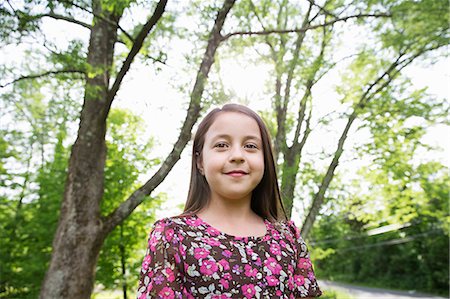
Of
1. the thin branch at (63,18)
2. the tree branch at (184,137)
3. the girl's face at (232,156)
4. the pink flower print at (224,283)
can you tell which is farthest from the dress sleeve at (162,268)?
the tree branch at (184,137)

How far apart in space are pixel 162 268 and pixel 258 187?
21.0 inches

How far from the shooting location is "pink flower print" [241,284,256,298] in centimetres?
128

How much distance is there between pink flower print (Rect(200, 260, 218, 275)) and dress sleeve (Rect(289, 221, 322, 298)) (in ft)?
1.07

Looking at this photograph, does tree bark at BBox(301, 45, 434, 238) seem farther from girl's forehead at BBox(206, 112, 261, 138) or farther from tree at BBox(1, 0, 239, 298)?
girl's forehead at BBox(206, 112, 261, 138)

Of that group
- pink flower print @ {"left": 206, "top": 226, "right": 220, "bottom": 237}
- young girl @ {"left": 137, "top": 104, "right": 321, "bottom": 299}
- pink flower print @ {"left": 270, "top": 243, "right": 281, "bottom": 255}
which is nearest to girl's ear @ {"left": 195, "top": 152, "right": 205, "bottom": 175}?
young girl @ {"left": 137, "top": 104, "right": 321, "bottom": 299}

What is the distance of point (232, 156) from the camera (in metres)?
1.39

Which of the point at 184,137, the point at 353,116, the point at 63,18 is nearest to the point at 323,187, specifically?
the point at 353,116

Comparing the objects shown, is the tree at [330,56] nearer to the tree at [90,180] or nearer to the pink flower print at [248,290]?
the tree at [90,180]

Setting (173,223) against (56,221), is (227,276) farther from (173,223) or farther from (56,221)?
(56,221)

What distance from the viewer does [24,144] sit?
452 inches

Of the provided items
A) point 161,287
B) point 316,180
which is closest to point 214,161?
point 161,287

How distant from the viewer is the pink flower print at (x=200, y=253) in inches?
50.9

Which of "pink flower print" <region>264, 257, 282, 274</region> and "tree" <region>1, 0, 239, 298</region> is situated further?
"tree" <region>1, 0, 239, 298</region>

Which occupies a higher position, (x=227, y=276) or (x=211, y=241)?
(x=211, y=241)
